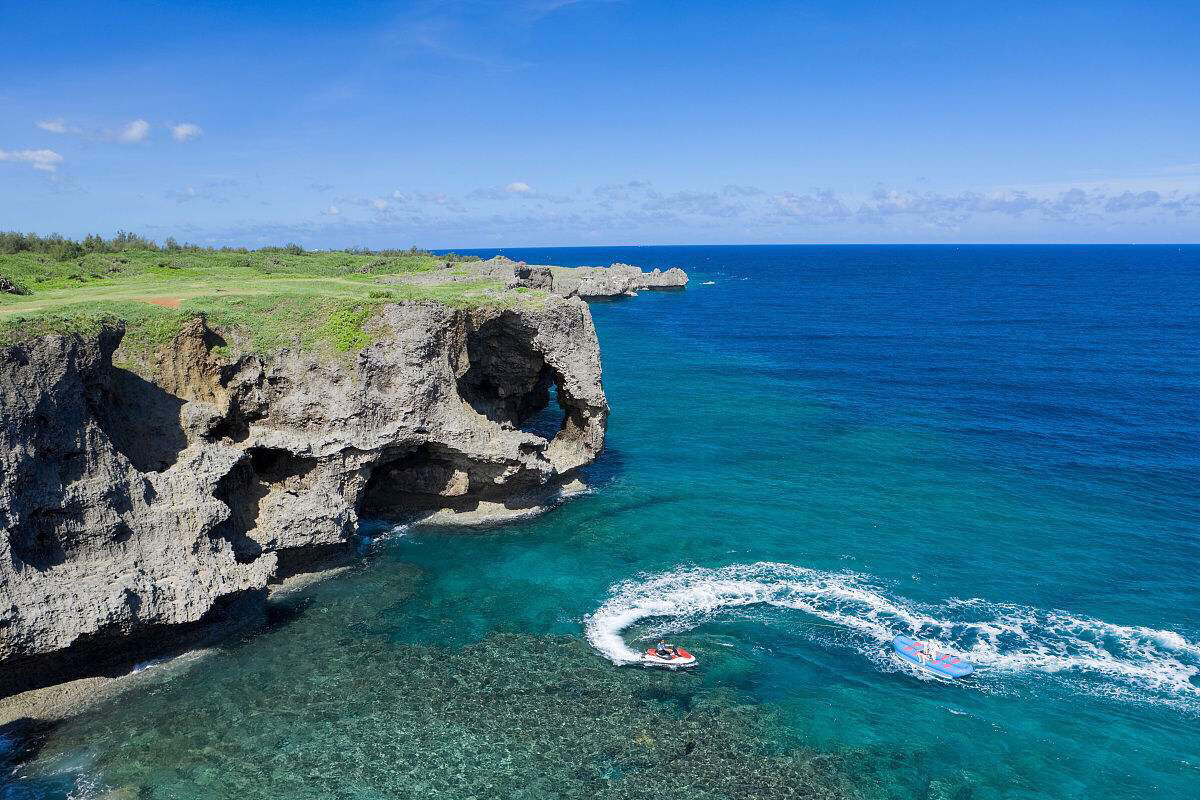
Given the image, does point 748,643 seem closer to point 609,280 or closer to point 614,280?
point 609,280

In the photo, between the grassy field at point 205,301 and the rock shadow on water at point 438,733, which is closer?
the rock shadow on water at point 438,733

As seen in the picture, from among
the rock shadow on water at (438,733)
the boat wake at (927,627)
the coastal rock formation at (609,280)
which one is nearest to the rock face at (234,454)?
the rock shadow on water at (438,733)

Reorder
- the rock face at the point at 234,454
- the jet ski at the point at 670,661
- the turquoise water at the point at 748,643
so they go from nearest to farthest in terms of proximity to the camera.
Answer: the turquoise water at the point at 748,643 → the rock face at the point at 234,454 → the jet ski at the point at 670,661

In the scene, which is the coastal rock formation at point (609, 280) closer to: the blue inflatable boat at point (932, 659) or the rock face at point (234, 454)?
the rock face at point (234, 454)

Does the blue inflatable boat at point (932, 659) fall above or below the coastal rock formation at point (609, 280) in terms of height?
below

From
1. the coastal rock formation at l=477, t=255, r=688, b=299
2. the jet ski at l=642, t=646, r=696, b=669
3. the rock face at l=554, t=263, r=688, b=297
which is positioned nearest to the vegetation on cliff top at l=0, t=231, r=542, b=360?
the jet ski at l=642, t=646, r=696, b=669

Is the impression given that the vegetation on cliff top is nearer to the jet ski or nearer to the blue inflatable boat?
the jet ski

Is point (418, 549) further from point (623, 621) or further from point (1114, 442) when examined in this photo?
point (1114, 442)
